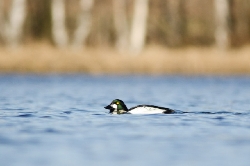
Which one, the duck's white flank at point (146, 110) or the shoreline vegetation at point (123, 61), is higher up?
the shoreline vegetation at point (123, 61)

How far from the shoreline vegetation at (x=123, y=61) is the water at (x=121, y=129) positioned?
3.01 metres

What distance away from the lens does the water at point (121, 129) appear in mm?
9594

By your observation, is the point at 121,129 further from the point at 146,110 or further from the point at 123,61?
the point at 123,61

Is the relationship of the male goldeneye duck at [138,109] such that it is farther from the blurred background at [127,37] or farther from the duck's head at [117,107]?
→ the blurred background at [127,37]

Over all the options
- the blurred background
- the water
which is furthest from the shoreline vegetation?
the water

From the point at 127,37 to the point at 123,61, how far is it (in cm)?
950

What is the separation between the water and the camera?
9.59 m

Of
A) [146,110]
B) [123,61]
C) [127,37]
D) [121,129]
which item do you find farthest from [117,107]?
[127,37]

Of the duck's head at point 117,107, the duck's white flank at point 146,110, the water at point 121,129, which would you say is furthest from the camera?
the duck's head at point 117,107

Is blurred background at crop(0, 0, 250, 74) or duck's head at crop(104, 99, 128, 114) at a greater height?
blurred background at crop(0, 0, 250, 74)

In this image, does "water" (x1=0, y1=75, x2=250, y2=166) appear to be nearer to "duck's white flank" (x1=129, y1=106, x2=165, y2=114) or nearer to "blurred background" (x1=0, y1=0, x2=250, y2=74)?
"duck's white flank" (x1=129, y1=106, x2=165, y2=114)

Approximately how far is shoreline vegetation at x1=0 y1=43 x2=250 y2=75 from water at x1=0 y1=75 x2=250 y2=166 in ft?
9.87

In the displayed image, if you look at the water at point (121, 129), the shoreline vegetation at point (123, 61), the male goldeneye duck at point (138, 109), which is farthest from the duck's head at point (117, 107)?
the shoreline vegetation at point (123, 61)

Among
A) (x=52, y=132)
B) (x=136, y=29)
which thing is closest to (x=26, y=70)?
(x=136, y=29)
